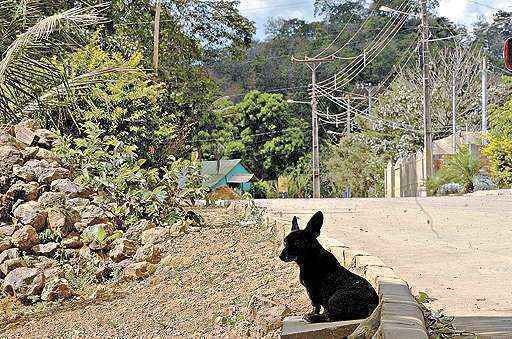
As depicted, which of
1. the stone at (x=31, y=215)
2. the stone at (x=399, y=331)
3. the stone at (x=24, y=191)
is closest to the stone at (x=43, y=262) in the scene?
the stone at (x=31, y=215)

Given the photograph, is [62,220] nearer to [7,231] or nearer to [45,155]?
[7,231]

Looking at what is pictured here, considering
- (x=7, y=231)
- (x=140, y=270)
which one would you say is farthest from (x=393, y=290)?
(x=7, y=231)

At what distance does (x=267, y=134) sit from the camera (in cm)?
4788

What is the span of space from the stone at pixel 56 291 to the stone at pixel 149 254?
71 cm

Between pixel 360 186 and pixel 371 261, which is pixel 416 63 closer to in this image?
pixel 360 186

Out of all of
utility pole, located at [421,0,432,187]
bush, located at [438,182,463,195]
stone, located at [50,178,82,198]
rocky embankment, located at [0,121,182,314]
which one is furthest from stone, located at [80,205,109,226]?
utility pole, located at [421,0,432,187]

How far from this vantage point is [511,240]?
829cm

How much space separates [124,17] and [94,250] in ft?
39.6

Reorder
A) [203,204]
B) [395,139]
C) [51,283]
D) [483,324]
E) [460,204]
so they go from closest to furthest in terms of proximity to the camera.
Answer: [483,324]
[51,283]
[203,204]
[460,204]
[395,139]

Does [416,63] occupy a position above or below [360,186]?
above

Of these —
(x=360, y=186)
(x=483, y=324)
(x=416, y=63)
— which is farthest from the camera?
(x=416, y=63)

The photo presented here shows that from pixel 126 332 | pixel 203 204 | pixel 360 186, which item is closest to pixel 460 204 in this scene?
pixel 203 204

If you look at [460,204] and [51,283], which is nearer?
[51,283]

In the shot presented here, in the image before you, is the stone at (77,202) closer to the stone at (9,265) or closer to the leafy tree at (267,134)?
the stone at (9,265)
